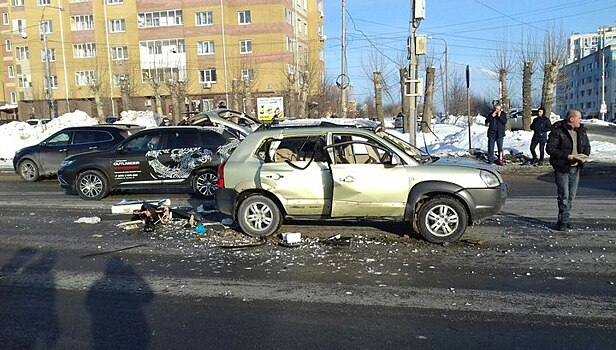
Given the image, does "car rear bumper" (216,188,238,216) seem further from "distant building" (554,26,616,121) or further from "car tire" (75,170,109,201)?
"distant building" (554,26,616,121)

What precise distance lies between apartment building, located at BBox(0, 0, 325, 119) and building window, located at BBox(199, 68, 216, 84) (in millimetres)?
115

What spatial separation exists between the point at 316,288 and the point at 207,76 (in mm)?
53104

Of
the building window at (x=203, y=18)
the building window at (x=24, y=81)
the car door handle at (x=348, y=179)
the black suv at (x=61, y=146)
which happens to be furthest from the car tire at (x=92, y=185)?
the building window at (x=24, y=81)

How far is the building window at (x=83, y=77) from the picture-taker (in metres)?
57.4

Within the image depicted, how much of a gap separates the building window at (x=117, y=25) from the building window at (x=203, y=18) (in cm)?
915

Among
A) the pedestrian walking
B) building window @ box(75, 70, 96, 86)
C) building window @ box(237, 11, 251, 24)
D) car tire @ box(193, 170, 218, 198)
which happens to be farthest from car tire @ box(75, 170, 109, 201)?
building window @ box(75, 70, 96, 86)

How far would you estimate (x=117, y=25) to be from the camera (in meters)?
56.5

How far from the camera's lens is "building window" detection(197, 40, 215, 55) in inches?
2140

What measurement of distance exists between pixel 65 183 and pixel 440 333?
10231 millimetres

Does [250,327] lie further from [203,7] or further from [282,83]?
[203,7]

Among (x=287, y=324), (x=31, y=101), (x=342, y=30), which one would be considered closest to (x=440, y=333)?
(x=287, y=324)

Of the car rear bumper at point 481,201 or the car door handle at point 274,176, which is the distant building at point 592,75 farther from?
the car door handle at point 274,176

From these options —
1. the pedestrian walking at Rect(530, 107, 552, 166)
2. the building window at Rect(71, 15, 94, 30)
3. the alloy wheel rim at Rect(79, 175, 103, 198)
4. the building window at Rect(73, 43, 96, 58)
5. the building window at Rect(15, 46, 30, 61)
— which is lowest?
the alloy wheel rim at Rect(79, 175, 103, 198)

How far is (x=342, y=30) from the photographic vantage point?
30000 millimetres
